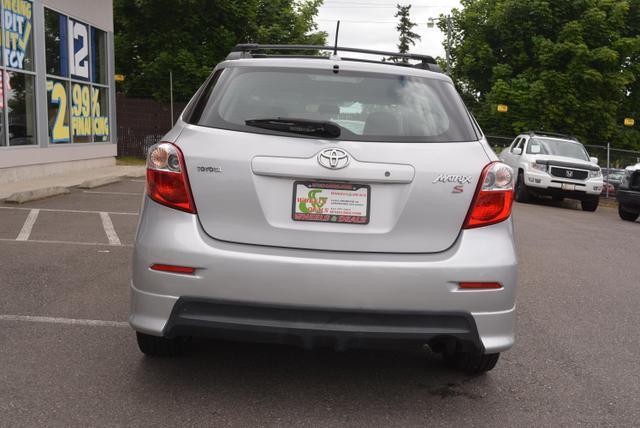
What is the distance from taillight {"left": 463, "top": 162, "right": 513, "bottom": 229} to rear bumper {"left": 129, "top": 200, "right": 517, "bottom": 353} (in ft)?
0.40

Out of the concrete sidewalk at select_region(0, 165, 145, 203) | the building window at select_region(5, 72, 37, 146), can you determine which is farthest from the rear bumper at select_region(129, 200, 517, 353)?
the building window at select_region(5, 72, 37, 146)

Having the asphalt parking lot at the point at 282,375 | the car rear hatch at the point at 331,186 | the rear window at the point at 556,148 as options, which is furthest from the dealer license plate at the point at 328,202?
the rear window at the point at 556,148

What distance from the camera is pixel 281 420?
11.1 ft

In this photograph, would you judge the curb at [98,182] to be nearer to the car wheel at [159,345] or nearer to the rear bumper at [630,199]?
the car wheel at [159,345]

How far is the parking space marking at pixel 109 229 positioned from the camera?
27.0ft

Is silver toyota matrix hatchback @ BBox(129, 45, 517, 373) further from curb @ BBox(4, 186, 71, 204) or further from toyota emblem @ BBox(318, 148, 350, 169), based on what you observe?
curb @ BBox(4, 186, 71, 204)

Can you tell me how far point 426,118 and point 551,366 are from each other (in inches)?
70.9

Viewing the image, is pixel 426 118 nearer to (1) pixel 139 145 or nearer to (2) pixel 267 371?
(2) pixel 267 371

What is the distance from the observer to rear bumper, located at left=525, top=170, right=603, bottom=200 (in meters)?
17.8

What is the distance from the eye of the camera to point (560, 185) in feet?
58.4

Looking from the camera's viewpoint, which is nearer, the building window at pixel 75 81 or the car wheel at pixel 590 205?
the building window at pixel 75 81

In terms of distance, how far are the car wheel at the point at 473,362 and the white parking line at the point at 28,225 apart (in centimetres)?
557

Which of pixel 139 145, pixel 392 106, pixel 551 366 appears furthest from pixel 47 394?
pixel 139 145

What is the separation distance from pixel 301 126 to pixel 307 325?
37.1 inches
